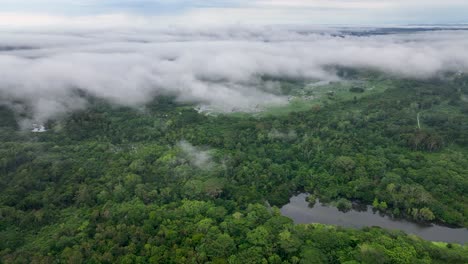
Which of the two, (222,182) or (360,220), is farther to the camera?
(222,182)

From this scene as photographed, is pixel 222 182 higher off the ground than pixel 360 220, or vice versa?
pixel 222 182

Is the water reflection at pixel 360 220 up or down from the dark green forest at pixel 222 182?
down

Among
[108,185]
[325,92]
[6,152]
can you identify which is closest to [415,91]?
[325,92]

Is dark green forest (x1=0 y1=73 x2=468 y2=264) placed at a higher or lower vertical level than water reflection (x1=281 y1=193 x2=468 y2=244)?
higher

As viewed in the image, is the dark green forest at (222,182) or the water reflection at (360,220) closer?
the dark green forest at (222,182)

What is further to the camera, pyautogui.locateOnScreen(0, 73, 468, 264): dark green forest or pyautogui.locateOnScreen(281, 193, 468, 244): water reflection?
pyautogui.locateOnScreen(281, 193, 468, 244): water reflection
